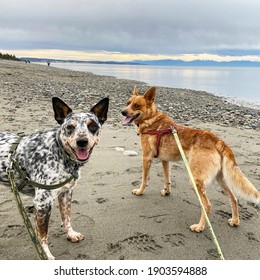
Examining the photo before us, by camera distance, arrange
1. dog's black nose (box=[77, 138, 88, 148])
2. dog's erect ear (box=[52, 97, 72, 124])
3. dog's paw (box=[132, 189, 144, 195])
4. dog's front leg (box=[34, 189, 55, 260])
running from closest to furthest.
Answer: dog's black nose (box=[77, 138, 88, 148])
dog's front leg (box=[34, 189, 55, 260])
dog's erect ear (box=[52, 97, 72, 124])
dog's paw (box=[132, 189, 144, 195])

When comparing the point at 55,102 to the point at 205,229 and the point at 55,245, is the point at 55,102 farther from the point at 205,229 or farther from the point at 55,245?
the point at 205,229

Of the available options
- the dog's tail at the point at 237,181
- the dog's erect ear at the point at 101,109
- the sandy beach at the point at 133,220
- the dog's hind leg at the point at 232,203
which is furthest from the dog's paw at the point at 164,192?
the dog's erect ear at the point at 101,109

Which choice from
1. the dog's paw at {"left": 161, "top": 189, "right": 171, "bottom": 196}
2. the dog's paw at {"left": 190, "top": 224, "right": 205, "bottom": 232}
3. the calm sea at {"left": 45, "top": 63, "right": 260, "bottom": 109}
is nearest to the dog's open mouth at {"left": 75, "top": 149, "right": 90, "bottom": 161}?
the dog's paw at {"left": 190, "top": 224, "right": 205, "bottom": 232}

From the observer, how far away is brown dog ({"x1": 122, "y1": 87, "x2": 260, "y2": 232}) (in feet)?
14.5

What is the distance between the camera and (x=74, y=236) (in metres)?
4.14

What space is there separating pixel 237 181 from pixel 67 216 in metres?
2.53

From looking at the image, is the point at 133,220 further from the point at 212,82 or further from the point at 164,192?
the point at 212,82

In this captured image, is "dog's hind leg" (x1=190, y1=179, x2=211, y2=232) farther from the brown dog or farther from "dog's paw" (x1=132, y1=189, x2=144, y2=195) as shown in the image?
"dog's paw" (x1=132, y1=189, x2=144, y2=195)

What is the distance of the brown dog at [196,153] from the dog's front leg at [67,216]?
1618 millimetres

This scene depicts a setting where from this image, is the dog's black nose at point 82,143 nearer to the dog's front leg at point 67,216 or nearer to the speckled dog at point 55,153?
the speckled dog at point 55,153

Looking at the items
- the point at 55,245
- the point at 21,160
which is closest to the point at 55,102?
the point at 21,160

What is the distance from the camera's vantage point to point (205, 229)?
15.0 feet

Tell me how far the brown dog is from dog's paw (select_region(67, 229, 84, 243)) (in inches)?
63.4
